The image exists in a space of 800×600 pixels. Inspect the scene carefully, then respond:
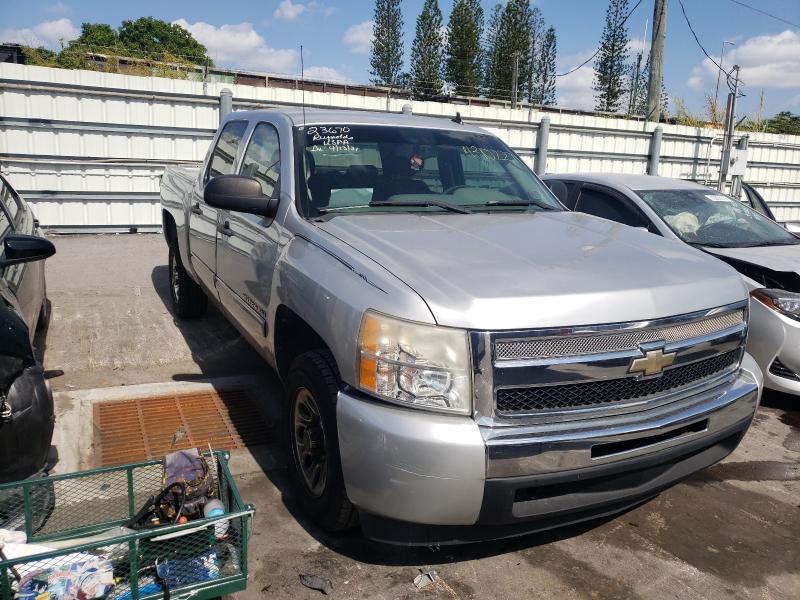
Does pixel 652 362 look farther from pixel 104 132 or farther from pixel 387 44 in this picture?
pixel 387 44

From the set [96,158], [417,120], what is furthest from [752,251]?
[96,158]

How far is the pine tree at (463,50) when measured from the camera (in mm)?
49375

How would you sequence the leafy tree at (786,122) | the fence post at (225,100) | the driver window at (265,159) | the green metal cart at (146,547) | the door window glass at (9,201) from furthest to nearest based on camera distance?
the leafy tree at (786,122) → the fence post at (225,100) → the door window glass at (9,201) → the driver window at (265,159) → the green metal cart at (146,547)

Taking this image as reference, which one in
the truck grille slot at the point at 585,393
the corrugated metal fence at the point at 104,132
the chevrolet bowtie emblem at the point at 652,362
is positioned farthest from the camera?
the corrugated metal fence at the point at 104,132

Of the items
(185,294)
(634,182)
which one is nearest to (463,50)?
(634,182)

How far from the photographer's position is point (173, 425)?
4.41 metres

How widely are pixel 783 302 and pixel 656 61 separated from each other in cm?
1335

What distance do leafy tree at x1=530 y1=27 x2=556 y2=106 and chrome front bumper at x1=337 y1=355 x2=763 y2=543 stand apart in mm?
50627

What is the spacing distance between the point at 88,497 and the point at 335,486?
131 cm

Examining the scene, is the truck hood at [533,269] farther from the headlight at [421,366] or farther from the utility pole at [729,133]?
the utility pole at [729,133]

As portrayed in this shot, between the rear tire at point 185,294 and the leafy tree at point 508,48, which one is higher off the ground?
the leafy tree at point 508,48

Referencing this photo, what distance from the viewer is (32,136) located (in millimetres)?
9977

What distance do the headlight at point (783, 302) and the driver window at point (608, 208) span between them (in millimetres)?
1347

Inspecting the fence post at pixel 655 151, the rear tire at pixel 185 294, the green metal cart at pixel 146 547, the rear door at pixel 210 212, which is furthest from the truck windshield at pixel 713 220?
the fence post at pixel 655 151
